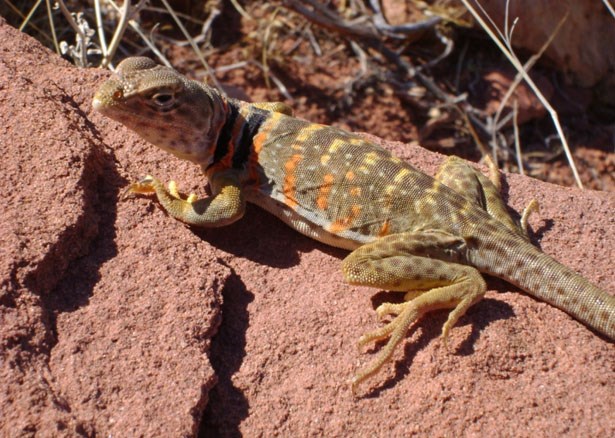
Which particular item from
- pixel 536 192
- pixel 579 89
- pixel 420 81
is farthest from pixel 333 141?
pixel 579 89

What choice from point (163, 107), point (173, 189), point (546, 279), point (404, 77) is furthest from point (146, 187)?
point (404, 77)

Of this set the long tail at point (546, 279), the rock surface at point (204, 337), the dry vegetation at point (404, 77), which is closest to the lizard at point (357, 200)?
the long tail at point (546, 279)

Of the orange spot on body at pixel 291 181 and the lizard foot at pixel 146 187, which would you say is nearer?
the lizard foot at pixel 146 187

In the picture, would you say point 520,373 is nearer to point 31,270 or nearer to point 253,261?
point 253,261

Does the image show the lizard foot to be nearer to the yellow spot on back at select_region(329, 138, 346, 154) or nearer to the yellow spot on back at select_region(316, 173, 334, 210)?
the yellow spot on back at select_region(316, 173, 334, 210)

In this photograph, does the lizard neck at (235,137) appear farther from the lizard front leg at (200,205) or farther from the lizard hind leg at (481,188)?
the lizard hind leg at (481,188)

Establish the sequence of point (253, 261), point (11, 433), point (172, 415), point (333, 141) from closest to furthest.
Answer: point (11, 433) → point (172, 415) → point (253, 261) → point (333, 141)

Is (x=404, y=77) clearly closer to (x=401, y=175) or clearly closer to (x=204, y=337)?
(x=401, y=175)
